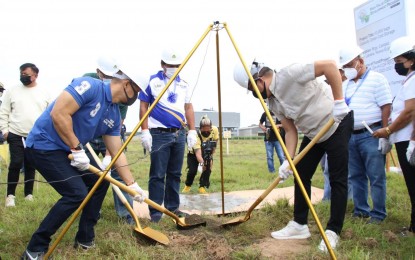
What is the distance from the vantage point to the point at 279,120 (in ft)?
11.8

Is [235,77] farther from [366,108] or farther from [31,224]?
[31,224]

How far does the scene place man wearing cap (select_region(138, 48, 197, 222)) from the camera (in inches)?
157

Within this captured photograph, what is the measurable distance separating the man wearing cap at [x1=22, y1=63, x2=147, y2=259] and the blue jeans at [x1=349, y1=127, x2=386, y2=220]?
7.86 ft

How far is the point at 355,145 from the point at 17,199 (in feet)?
14.6

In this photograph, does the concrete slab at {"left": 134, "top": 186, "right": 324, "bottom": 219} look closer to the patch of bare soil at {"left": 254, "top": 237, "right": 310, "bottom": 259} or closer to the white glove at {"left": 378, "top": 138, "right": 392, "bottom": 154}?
the patch of bare soil at {"left": 254, "top": 237, "right": 310, "bottom": 259}

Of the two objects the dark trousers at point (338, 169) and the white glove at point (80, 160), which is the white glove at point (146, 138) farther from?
the dark trousers at point (338, 169)

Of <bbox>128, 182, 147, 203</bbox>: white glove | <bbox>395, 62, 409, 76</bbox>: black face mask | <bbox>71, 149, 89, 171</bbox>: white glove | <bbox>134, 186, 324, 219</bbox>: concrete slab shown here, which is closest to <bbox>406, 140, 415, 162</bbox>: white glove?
<bbox>395, 62, 409, 76</bbox>: black face mask

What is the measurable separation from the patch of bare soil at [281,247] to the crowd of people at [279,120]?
13cm

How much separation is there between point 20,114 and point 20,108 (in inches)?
3.3

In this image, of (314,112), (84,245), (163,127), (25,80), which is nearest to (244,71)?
(314,112)

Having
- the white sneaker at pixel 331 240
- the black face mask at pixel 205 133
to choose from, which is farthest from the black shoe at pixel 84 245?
the black face mask at pixel 205 133

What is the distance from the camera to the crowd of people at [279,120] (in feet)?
9.25

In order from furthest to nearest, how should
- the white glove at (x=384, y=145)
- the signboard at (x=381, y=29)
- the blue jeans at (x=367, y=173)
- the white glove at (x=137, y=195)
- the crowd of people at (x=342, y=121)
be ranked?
the signboard at (x=381, y=29) → the blue jeans at (x=367, y=173) → the white glove at (x=384, y=145) → the white glove at (x=137, y=195) → the crowd of people at (x=342, y=121)

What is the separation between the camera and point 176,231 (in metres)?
3.75
